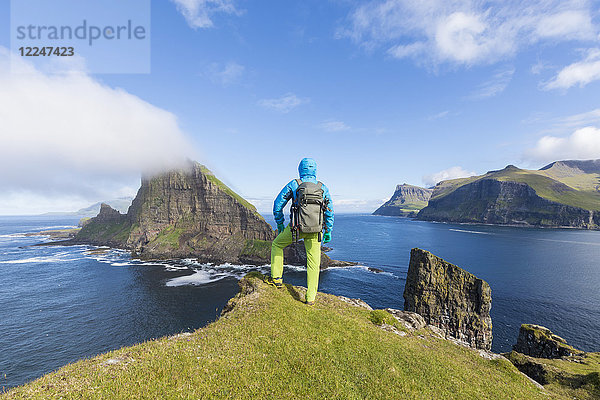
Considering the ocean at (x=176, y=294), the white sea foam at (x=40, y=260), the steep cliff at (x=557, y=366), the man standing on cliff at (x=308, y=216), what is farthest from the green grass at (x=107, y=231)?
the steep cliff at (x=557, y=366)

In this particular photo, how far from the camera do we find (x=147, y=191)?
134875 millimetres

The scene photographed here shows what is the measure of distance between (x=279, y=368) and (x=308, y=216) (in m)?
5.21

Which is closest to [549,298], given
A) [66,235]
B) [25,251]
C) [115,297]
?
[115,297]

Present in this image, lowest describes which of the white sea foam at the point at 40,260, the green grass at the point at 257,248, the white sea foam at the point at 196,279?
the white sea foam at the point at 196,279

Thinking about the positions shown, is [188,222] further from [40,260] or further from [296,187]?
[296,187]

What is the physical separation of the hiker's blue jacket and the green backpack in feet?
1.44

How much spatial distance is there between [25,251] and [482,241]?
234 meters

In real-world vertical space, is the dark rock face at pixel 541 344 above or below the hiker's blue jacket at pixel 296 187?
below

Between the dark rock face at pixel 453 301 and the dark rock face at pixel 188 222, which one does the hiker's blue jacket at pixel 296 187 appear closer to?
the dark rock face at pixel 453 301

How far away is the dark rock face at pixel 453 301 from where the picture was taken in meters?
31.4

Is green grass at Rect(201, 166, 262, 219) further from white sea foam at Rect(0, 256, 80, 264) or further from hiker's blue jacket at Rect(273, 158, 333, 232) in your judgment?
hiker's blue jacket at Rect(273, 158, 333, 232)

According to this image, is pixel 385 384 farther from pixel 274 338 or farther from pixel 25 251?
pixel 25 251

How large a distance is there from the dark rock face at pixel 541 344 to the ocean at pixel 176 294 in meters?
8.98

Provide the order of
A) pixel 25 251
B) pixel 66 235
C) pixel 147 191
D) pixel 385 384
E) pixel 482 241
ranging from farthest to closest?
pixel 66 235, pixel 147 191, pixel 482 241, pixel 25 251, pixel 385 384
